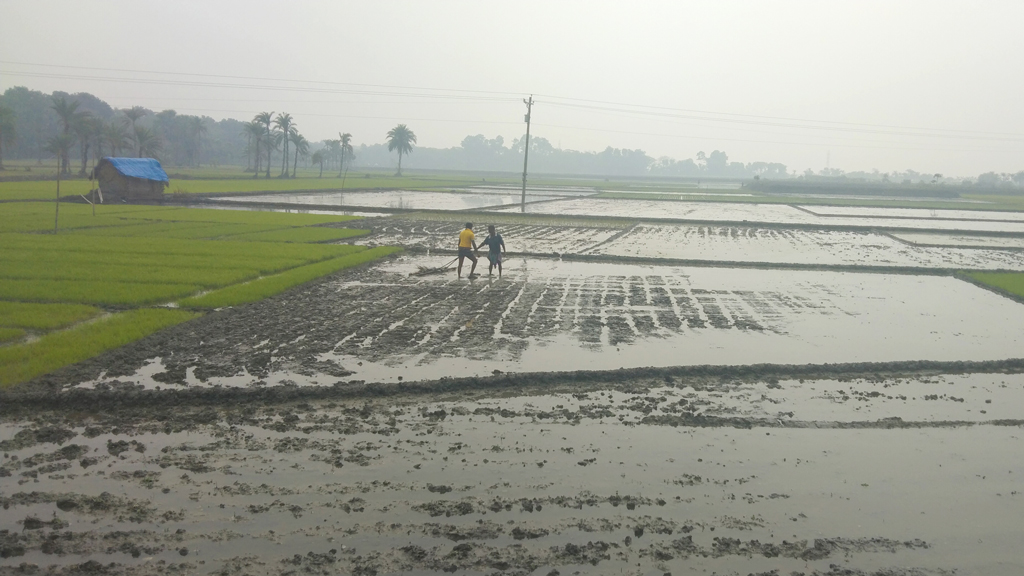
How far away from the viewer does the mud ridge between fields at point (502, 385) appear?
797 centimetres

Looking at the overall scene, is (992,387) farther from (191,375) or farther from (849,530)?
(191,375)

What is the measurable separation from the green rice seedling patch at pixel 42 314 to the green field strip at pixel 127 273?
8.38ft

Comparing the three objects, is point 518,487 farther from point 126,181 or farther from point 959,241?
point 126,181

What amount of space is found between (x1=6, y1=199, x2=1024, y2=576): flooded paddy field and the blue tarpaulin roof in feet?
95.8

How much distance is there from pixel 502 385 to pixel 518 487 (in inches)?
117

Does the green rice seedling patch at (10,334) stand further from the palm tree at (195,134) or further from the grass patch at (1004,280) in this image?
the palm tree at (195,134)

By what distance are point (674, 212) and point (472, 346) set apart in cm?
3615

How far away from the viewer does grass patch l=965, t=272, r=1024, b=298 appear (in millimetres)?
17591

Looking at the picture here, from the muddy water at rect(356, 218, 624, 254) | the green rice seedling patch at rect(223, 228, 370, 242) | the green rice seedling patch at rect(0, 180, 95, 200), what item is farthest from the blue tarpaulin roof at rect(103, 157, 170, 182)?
the green rice seedling patch at rect(223, 228, 370, 242)

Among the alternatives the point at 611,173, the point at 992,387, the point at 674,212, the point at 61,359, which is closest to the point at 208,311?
the point at 61,359

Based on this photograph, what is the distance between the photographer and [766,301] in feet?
51.0

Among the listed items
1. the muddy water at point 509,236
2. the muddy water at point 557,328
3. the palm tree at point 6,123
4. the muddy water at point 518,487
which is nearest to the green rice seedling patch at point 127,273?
the muddy water at point 557,328

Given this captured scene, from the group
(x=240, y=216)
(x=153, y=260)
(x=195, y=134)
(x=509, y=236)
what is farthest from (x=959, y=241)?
(x=195, y=134)

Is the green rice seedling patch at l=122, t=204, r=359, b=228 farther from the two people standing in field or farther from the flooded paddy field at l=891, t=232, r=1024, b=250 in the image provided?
the flooded paddy field at l=891, t=232, r=1024, b=250
